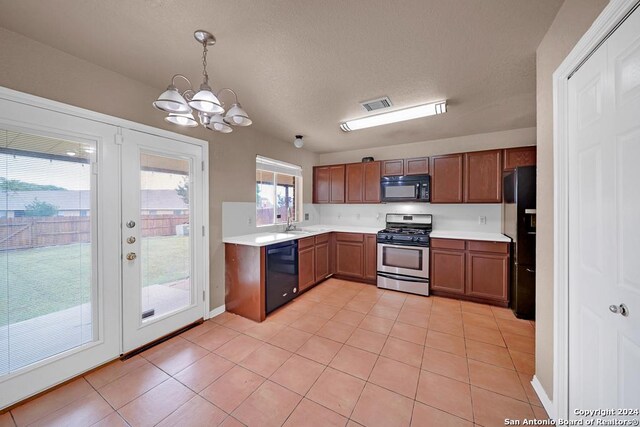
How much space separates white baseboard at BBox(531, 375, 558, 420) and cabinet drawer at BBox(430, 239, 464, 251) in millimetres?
1792

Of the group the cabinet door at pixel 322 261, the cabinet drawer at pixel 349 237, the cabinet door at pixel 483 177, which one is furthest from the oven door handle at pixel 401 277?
the cabinet door at pixel 483 177

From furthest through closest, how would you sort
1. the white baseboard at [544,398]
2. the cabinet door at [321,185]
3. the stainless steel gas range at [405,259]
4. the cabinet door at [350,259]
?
the cabinet door at [321,185] < the cabinet door at [350,259] < the stainless steel gas range at [405,259] < the white baseboard at [544,398]

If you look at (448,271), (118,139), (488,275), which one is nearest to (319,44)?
(118,139)

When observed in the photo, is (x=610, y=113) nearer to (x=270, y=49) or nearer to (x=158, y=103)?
(x=270, y=49)

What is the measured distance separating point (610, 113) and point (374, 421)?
2.00 meters

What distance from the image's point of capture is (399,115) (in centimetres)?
272

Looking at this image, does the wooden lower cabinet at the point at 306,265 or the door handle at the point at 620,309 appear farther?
the wooden lower cabinet at the point at 306,265

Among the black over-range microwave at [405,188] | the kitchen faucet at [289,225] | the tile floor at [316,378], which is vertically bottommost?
the tile floor at [316,378]

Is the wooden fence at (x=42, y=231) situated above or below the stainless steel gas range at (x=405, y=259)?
above

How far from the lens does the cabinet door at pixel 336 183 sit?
454 cm

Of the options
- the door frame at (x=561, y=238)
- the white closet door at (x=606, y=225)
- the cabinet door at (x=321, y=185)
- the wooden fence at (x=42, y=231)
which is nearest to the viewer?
the white closet door at (x=606, y=225)

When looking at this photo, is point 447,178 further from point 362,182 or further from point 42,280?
point 42,280

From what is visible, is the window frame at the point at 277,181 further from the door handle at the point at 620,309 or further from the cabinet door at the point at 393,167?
the door handle at the point at 620,309

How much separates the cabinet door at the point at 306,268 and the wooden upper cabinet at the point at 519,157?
10.1 feet
